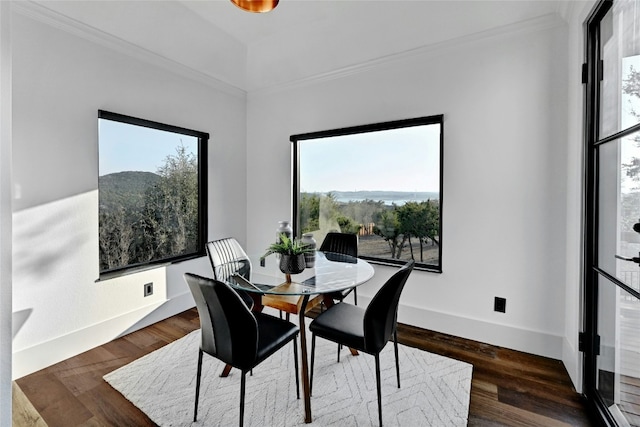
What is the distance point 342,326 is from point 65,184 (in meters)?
2.31

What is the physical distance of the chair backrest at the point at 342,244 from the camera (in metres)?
2.80

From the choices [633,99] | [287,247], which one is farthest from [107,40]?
[633,99]

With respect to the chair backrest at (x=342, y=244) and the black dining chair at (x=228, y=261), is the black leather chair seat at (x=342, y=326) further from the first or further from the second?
the chair backrest at (x=342, y=244)

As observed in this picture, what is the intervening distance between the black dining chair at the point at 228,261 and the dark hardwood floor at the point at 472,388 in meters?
0.87

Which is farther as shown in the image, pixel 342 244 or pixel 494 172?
pixel 342 244

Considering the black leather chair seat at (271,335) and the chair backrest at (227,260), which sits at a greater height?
the chair backrest at (227,260)

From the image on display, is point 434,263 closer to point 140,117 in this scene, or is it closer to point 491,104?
point 491,104

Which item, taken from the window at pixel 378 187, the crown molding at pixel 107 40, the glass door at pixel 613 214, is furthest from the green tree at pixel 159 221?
the glass door at pixel 613 214

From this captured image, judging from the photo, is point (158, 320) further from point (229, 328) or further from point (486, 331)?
point (486, 331)

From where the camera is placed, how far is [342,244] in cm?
285

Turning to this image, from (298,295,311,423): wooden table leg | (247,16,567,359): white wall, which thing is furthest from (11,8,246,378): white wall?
(247,16,567,359): white wall

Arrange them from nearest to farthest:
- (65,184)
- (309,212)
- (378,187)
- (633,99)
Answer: (633,99), (65,184), (378,187), (309,212)

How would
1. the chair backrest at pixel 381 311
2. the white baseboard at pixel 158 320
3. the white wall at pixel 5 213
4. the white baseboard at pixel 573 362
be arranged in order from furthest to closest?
the white baseboard at pixel 158 320 < the white baseboard at pixel 573 362 < the chair backrest at pixel 381 311 < the white wall at pixel 5 213

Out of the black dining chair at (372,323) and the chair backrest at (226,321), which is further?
the black dining chair at (372,323)
